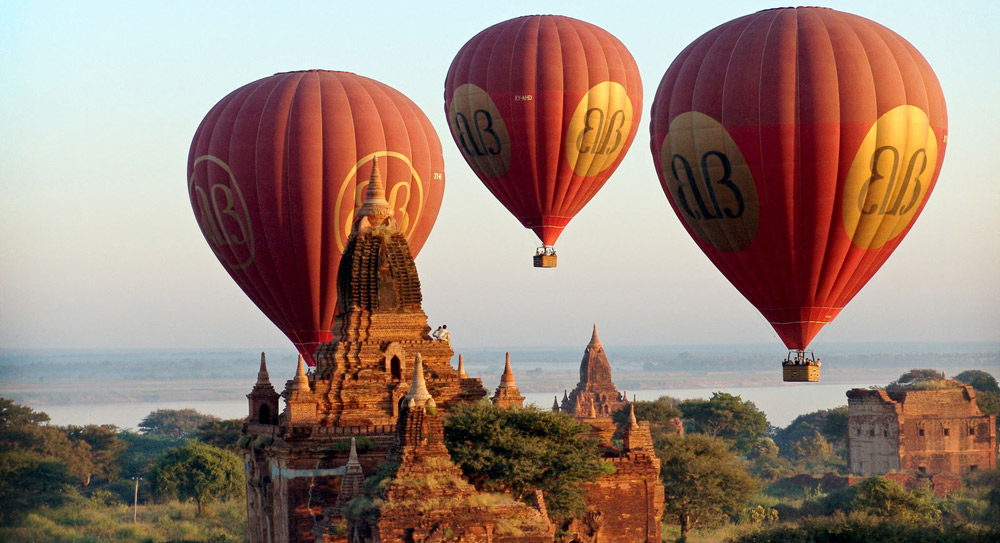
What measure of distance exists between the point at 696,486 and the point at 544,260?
18.5 meters

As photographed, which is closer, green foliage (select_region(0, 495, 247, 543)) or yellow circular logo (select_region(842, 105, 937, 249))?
yellow circular logo (select_region(842, 105, 937, 249))

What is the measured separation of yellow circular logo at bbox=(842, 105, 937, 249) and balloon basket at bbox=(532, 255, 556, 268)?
12327mm

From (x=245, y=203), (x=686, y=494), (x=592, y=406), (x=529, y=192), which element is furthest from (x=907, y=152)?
(x=592, y=406)

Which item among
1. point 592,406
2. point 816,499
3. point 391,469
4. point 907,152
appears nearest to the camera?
point 391,469

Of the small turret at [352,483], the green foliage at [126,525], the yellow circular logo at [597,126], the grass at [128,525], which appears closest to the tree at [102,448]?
the grass at [128,525]

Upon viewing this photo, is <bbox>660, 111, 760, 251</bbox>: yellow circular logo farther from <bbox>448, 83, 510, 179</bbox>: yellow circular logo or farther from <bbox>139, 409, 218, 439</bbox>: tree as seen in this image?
<bbox>139, 409, 218, 439</bbox>: tree

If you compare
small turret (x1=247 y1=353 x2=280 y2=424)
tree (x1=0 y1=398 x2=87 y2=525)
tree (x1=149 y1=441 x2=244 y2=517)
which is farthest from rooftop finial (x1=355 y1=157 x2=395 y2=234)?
tree (x1=149 y1=441 x2=244 y2=517)

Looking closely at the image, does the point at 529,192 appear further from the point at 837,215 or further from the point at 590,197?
the point at 837,215

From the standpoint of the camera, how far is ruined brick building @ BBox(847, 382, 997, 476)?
99.1 m

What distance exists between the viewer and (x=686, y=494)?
6562cm

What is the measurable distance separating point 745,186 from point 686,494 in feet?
91.5

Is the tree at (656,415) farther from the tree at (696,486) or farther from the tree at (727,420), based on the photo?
the tree at (696,486)

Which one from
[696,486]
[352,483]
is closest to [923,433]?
[696,486]

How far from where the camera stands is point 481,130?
167 ft
